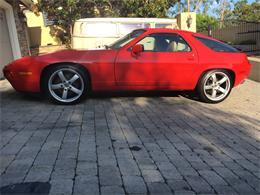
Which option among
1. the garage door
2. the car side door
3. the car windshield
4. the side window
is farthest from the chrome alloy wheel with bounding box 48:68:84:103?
the garage door

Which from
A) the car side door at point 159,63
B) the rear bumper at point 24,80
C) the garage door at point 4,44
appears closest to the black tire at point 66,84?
the rear bumper at point 24,80

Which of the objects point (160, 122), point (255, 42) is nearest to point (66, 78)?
point (160, 122)

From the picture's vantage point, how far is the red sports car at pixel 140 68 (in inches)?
247

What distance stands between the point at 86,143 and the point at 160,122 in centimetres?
153

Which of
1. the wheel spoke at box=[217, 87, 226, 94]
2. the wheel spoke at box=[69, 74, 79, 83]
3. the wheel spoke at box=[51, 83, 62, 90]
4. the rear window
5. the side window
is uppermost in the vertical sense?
the side window

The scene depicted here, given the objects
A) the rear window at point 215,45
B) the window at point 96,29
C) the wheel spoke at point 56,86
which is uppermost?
the window at point 96,29

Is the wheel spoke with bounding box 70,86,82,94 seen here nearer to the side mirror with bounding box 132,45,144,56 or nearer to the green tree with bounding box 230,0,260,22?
the side mirror with bounding box 132,45,144,56

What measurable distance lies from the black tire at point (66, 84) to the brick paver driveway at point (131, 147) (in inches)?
8.6

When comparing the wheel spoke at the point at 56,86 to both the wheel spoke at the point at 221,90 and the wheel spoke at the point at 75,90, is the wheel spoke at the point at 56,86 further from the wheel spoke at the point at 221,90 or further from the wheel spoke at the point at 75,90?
the wheel spoke at the point at 221,90

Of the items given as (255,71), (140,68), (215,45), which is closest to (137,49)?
(140,68)

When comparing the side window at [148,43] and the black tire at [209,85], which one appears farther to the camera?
the black tire at [209,85]

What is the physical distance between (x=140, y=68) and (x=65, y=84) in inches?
56.4

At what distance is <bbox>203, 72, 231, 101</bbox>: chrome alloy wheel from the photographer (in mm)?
6945

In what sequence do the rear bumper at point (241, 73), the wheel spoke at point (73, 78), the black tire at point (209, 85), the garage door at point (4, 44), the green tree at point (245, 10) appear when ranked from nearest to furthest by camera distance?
the wheel spoke at point (73, 78), the black tire at point (209, 85), the rear bumper at point (241, 73), the garage door at point (4, 44), the green tree at point (245, 10)
